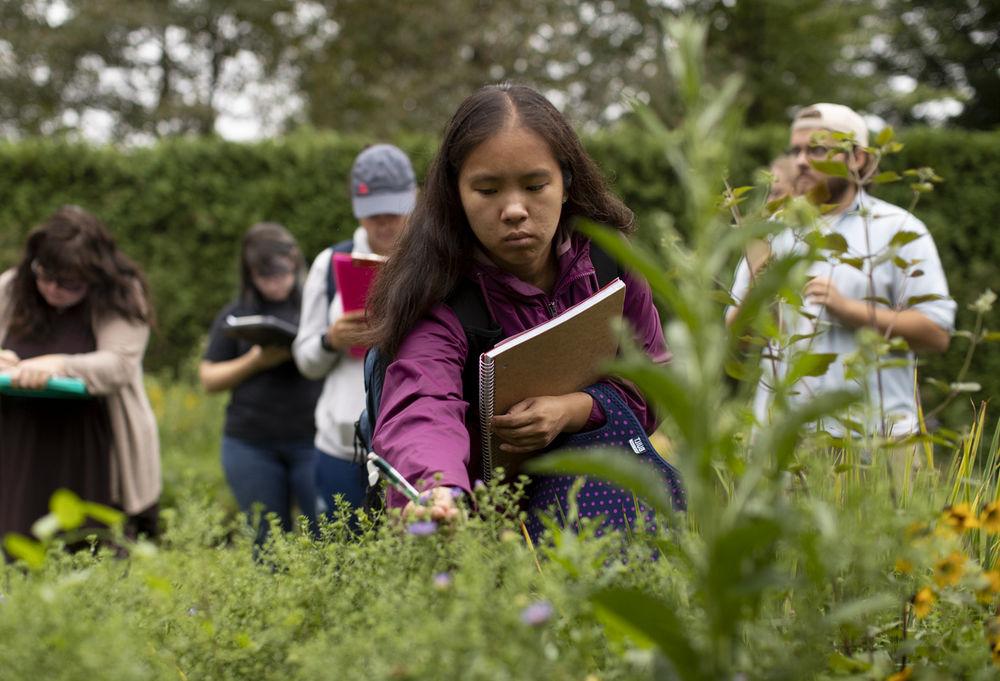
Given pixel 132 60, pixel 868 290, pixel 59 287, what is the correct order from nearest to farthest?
pixel 868 290 → pixel 59 287 → pixel 132 60

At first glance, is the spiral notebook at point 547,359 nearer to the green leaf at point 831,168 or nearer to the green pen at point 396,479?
the green pen at point 396,479

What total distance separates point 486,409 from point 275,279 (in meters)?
2.95

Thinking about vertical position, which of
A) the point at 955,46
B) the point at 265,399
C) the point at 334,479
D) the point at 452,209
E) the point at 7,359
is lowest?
the point at 334,479

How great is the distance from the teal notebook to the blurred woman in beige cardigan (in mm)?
102

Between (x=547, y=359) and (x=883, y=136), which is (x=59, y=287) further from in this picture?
(x=883, y=136)

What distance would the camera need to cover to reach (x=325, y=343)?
3.80 meters

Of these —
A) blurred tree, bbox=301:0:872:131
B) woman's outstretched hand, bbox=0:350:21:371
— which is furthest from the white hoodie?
blurred tree, bbox=301:0:872:131

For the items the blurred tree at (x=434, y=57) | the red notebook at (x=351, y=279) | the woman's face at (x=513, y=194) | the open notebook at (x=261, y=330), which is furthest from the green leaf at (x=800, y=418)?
the blurred tree at (x=434, y=57)

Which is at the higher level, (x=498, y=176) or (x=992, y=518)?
(x=498, y=176)

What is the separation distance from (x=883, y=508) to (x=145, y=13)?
2035cm

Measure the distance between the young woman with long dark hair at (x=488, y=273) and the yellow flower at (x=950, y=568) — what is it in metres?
0.74

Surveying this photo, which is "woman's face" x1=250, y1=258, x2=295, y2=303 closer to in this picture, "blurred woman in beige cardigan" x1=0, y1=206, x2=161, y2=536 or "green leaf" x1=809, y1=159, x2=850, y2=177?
"blurred woman in beige cardigan" x1=0, y1=206, x2=161, y2=536

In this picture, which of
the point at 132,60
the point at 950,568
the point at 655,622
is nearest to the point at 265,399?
the point at 950,568

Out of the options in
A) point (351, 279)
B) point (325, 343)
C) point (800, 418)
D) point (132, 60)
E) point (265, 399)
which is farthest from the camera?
point (132, 60)
